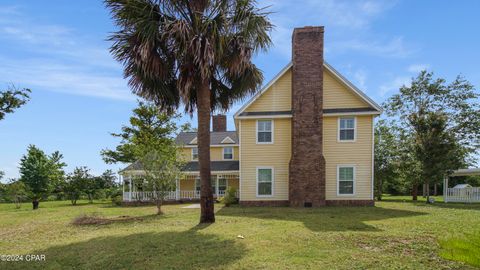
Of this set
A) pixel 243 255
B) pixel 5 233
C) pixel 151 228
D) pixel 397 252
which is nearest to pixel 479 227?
pixel 397 252

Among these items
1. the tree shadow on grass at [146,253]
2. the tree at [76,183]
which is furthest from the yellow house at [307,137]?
the tree at [76,183]

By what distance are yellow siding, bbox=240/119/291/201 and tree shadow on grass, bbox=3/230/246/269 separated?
9.48m

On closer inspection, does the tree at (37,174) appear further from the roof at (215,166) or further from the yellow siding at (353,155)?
the yellow siding at (353,155)

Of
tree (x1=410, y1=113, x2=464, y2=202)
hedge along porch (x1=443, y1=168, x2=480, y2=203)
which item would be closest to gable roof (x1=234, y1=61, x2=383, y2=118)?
tree (x1=410, y1=113, x2=464, y2=202)

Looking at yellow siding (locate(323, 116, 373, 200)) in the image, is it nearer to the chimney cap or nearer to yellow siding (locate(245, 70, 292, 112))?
yellow siding (locate(245, 70, 292, 112))

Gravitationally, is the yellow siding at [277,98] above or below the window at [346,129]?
above

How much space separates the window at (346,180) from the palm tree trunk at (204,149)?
939cm

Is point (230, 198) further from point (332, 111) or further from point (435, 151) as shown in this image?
point (435, 151)

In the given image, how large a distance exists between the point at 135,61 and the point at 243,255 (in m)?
6.87

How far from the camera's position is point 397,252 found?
616 cm

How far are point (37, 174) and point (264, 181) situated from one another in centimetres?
2246

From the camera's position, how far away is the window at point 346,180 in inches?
667

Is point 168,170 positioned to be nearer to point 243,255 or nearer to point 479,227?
point 243,255

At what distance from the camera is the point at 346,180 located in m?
17.0
